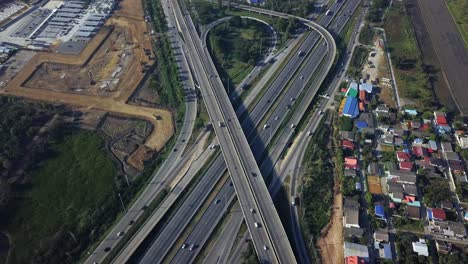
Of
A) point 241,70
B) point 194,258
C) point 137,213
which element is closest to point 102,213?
point 137,213

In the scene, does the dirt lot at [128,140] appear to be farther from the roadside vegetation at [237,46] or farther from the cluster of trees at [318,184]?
the cluster of trees at [318,184]

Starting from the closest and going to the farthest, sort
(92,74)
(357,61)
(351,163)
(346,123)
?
(351,163) < (346,123) < (92,74) < (357,61)

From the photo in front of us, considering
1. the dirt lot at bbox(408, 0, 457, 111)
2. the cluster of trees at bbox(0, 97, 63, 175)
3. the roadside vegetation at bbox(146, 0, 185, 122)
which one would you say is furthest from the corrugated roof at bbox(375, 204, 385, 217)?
the cluster of trees at bbox(0, 97, 63, 175)

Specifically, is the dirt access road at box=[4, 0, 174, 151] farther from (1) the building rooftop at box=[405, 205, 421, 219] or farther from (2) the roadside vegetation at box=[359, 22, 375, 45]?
(2) the roadside vegetation at box=[359, 22, 375, 45]

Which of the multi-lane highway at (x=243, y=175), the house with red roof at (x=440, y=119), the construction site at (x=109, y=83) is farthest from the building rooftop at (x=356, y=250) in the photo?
the construction site at (x=109, y=83)

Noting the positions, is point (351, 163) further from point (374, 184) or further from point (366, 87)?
point (366, 87)

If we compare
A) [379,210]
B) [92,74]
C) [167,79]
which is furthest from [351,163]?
[92,74]

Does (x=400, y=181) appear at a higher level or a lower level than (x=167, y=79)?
lower
